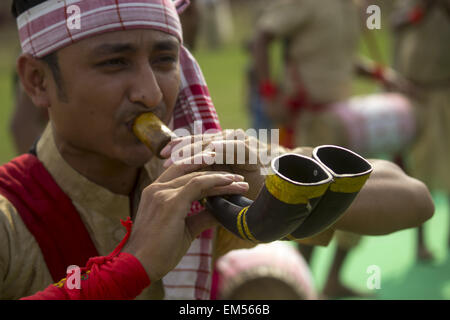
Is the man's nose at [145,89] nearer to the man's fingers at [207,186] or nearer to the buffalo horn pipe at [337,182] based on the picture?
the man's fingers at [207,186]

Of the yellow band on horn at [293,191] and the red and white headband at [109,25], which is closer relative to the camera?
the yellow band on horn at [293,191]

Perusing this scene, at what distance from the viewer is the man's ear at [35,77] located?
1767 mm

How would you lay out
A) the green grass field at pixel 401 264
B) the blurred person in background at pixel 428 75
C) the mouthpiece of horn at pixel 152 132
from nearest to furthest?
the mouthpiece of horn at pixel 152 132 → the green grass field at pixel 401 264 → the blurred person in background at pixel 428 75

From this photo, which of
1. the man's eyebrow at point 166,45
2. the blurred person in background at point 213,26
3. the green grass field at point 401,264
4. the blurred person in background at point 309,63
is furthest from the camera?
the blurred person in background at point 213,26

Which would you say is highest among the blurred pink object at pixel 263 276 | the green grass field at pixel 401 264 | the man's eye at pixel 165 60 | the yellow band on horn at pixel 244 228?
the man's eye at pixel 165 60

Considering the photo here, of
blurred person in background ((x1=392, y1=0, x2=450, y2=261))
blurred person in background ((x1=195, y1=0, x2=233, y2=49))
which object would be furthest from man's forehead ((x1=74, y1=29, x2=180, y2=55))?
blurred person in background ((x1=195, y1=0, x2=233, y2=49))

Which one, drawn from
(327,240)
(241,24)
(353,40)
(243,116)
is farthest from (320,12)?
(241,24)

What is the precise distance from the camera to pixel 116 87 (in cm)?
164

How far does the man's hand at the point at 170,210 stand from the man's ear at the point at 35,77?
541 millimetres

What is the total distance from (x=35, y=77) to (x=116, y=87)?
309mm

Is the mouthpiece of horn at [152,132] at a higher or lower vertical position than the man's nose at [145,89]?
lower

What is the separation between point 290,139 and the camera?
16.1ft

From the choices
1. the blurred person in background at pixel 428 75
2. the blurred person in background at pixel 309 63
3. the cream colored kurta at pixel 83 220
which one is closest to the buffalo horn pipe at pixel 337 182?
the cream colored kurta at pixel 83 220

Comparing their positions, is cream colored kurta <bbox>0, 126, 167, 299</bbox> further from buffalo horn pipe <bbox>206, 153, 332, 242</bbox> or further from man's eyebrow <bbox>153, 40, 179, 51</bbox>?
buffalo horn pipe <bbox>206, 153, 332, 242</bbox>
